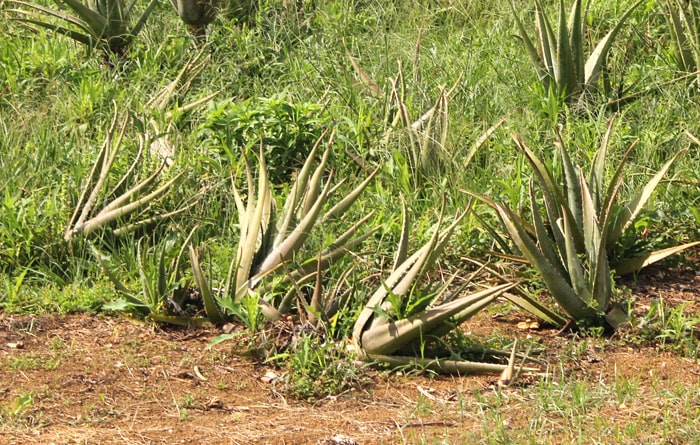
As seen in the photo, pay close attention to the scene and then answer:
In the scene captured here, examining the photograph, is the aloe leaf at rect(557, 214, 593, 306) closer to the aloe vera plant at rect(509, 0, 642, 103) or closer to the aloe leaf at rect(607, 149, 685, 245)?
the aloe leaf at rect(607, 149, 685, 245)

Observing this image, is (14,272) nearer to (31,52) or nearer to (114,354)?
(114,354)

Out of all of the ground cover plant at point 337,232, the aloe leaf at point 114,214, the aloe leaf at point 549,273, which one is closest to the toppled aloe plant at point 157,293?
the ground cover plant at point 337,232

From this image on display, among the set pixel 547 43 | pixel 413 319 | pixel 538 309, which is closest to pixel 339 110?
pixel 547 43

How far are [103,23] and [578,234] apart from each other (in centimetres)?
400

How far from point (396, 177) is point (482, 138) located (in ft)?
1.69

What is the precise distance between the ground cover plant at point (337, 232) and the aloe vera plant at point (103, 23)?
58mm

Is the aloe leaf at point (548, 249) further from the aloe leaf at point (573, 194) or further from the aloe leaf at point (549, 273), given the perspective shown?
the aloe leaf at point (573, 194)

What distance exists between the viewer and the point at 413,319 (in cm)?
409

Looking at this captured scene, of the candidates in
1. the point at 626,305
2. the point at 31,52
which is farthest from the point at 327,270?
the point at 31,52

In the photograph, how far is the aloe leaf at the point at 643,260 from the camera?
5014 millimetres

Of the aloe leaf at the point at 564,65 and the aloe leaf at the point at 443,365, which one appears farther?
the aloe leaf at the point at 564,65

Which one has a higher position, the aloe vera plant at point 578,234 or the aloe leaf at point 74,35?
the aloe leaf at point 74,35

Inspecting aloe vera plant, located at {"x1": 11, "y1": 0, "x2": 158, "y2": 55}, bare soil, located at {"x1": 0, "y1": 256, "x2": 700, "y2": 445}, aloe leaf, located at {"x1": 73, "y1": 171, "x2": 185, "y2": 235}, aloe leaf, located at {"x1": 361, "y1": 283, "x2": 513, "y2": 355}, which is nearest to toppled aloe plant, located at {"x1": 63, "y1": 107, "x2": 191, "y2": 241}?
aloe leaf, located at {"x1": 73, "y1": 171, "x2": 185, "y2": 235}

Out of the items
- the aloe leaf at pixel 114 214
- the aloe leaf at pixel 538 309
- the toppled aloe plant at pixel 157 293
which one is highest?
the aloe leaf at pixel 114 214
